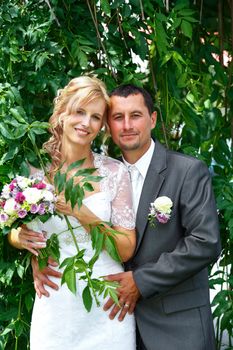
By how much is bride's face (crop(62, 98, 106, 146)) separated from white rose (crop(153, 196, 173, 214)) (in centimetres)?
35

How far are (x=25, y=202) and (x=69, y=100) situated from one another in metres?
0.47

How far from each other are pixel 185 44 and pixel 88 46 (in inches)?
22.6

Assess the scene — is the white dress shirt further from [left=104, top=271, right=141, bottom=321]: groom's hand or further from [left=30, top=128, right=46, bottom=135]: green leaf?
[left=30, top=128, right=46, bottom=135]: green leaf

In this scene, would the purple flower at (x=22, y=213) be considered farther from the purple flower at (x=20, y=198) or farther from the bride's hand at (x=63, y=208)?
the bride's hand at (x=63, y=208)

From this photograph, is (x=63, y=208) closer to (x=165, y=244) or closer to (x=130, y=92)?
(x=165, y=244)

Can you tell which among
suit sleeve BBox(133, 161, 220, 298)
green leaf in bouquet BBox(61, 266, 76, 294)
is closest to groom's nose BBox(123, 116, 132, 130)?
suit sleeve BBox(133, 161, 220, 298)

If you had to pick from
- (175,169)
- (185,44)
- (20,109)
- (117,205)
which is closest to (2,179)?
(20,109)

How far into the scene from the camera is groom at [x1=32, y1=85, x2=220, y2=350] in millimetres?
2463

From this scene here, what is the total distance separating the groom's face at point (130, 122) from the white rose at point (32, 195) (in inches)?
16.9

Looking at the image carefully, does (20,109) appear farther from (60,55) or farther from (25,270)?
(25,270)

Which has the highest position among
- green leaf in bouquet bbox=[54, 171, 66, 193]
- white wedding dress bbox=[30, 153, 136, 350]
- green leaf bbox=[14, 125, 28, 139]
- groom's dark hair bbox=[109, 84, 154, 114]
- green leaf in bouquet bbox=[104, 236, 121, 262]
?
groom's dark hair bbox=[109, 84, 154, 114]

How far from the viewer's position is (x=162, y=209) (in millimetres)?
2463

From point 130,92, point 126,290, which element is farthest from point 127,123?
point 126,290

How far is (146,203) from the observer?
258 centimetres
